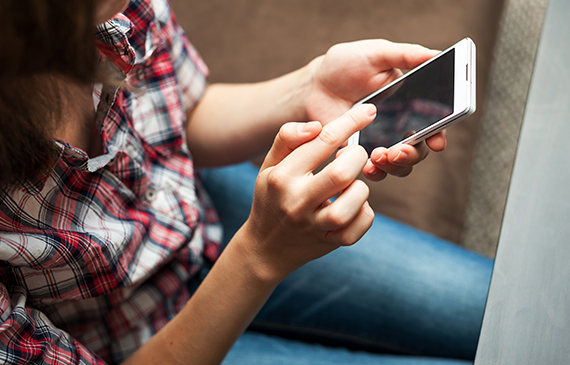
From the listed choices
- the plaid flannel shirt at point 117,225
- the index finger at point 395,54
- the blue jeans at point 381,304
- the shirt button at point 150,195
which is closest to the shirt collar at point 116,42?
the plaid flannel shirt at point 117,225

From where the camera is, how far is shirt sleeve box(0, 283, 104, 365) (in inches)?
14.4

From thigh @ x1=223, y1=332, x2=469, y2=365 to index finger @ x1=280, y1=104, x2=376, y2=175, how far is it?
0.32m

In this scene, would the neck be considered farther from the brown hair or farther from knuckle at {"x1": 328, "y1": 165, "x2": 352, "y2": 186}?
knuckle at {"x1": 328, "y1": 165, "x2": 352, "y2": 186}

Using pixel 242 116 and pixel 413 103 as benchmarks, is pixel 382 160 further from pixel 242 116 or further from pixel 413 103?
pixel 242 116

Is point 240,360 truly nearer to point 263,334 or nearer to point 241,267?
point 263,334

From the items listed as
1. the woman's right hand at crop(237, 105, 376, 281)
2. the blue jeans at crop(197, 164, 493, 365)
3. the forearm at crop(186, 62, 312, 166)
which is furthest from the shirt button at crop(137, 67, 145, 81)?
the blue jeans at crop(197, 164, 493, 365)

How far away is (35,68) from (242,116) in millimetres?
340

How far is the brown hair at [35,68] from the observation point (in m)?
0.28

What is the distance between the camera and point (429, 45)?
849 mm

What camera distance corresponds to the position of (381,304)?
0.63 meters

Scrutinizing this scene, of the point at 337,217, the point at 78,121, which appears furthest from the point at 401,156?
the point at 78,121

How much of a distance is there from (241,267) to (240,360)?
0.22m

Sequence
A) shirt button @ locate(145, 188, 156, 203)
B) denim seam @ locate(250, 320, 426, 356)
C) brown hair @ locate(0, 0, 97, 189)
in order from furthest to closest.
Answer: denim seam @ locate(250, 320, 426, 356), shirt button @ locate(145, 188, 156, 203), brown hair @ locate(0, 0, 97, 189)

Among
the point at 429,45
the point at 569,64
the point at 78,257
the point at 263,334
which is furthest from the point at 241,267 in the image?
the point at 429,45
